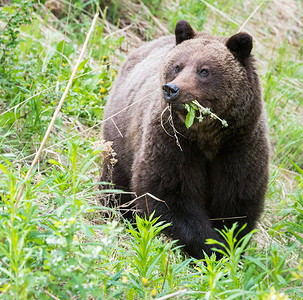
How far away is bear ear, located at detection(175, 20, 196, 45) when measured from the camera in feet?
16.8

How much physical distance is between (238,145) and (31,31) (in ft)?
13.8

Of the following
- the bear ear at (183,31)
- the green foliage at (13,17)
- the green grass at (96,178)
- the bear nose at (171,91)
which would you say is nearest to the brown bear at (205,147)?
the bear ear at (183,31)

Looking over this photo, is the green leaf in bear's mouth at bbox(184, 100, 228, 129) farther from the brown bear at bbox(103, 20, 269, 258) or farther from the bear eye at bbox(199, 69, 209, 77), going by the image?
the bear eye at bbox(199, 69, 209, 77)

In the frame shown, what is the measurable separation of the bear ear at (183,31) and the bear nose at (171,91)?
988 mm

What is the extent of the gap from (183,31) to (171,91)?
1.05m

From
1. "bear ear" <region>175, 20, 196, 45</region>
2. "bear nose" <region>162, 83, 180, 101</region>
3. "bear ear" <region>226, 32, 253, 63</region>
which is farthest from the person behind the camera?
"bear ear" <region>175, 20, 196, 45</region>

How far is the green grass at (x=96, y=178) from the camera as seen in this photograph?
2.91 meters

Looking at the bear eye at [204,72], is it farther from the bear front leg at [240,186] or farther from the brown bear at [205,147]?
the bear front leg at [240,186]

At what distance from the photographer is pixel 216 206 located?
520cm

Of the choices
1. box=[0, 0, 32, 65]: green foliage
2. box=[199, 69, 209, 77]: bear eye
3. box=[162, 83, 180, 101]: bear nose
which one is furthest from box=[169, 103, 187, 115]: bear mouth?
box=[0, 0, 32, 65]: green foliage

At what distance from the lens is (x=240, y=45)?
4.91m

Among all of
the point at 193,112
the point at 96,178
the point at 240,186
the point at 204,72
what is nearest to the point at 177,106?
the point at 193,112

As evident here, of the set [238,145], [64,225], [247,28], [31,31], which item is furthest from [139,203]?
[247,28]

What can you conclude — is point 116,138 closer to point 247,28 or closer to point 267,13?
point 247,28
